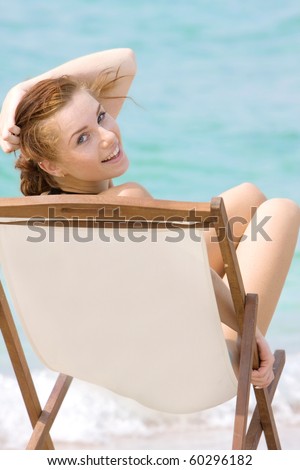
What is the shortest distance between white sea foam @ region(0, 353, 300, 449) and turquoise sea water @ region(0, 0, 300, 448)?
4.05 meters

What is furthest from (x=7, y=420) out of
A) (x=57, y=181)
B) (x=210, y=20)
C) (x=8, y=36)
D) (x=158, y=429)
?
(x=210, y=20)

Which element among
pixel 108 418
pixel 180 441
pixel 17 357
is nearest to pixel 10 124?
pixel 17 357

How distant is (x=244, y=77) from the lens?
10.7 m

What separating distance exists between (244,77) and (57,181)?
8133 millimetres

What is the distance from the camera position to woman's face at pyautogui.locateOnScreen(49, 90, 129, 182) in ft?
8.80

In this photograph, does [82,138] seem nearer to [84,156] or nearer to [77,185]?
[84,156]

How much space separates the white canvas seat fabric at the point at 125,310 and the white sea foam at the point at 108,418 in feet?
8.00

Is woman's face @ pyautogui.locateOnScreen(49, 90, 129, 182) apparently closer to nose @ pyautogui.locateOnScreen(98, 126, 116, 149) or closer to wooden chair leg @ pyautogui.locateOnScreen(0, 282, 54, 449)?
nose @ pyautogui.locateOnScreen(98, 126, 116, 149)

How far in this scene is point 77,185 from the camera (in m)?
2.83

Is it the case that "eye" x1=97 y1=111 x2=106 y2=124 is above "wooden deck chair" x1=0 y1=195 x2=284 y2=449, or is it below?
above

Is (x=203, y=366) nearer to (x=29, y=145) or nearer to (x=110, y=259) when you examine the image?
(x=110, y=259)

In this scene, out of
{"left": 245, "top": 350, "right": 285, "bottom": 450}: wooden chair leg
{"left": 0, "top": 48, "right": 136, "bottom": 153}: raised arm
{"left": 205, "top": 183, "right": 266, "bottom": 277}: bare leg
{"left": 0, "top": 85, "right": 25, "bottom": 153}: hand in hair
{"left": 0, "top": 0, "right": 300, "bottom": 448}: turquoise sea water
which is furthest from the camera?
{"left": 0, "top": 0, "right": 300, "bottom": 448}: turquoise sea water

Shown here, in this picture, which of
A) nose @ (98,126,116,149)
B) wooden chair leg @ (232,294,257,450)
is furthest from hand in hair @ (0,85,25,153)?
wooden chair leg @ (232,294,257,450)

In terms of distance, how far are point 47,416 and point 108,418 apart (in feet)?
8.49
